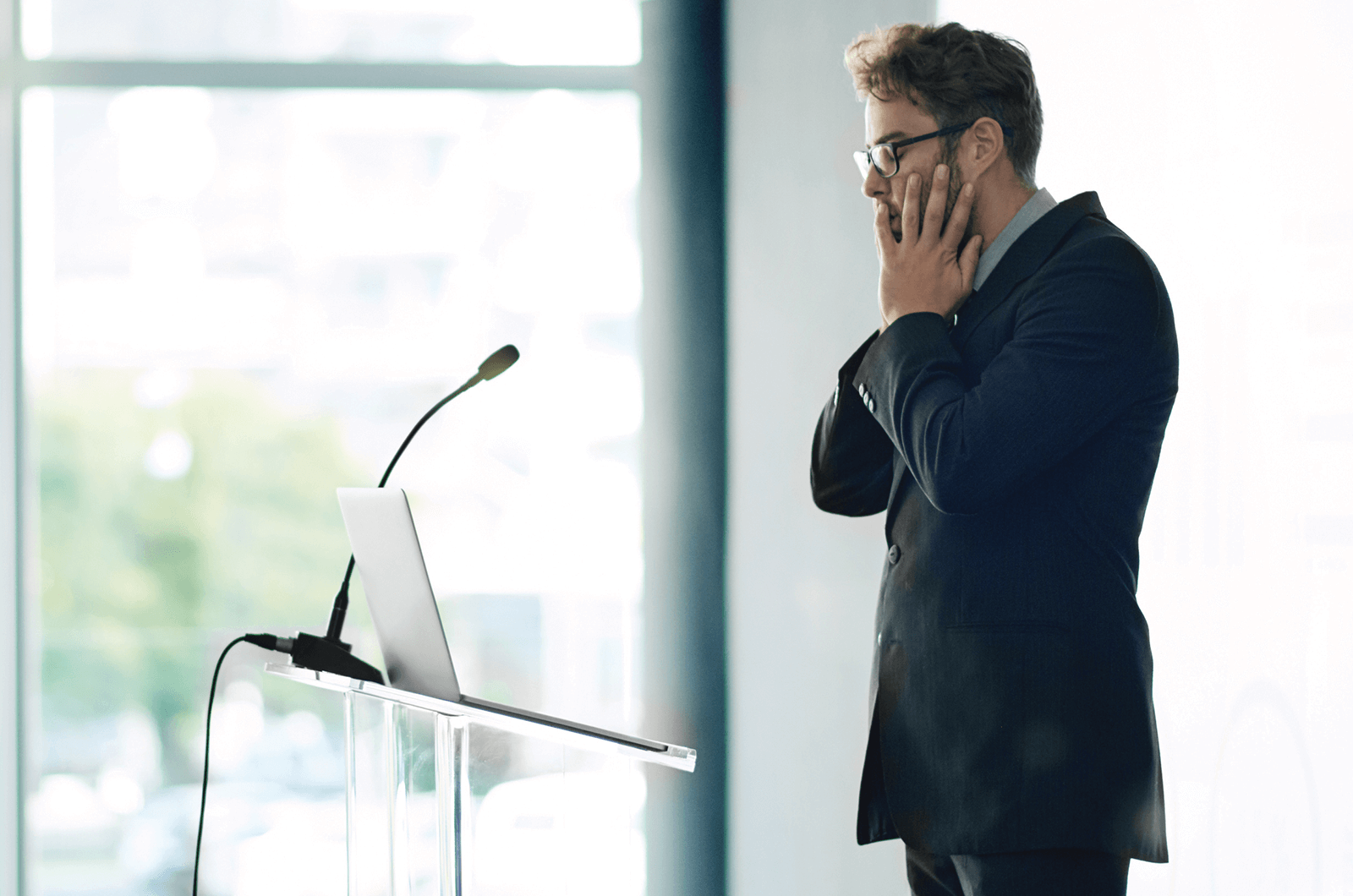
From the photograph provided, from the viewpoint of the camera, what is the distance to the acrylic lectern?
1.05 metres

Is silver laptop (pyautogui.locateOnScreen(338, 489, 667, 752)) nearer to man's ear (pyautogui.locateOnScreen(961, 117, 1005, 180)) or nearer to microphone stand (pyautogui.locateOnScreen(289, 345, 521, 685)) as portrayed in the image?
microphone stand (pyautogui.locateOnScreen(289, 345, 521, 685))

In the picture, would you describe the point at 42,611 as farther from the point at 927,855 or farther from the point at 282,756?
the point at 927,855

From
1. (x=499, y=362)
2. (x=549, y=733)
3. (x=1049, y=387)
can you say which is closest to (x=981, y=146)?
(x=1049, y=387)

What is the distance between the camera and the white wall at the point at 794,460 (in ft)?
6.24

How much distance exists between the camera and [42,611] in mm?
2832

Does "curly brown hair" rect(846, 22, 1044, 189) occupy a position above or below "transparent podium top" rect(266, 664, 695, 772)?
above

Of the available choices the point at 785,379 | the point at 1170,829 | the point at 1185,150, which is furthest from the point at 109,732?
the point at 1185,150

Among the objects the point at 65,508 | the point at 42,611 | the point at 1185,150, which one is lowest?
the point at 42,611

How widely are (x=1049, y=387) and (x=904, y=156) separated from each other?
1.09 feet

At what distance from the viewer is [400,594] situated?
1249mm

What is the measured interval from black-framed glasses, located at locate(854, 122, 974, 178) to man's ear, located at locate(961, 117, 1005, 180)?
0.04 ft

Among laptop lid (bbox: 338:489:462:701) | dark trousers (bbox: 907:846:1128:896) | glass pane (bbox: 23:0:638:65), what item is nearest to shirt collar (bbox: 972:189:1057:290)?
dark trousers (bbox: 907:846:1128:896)

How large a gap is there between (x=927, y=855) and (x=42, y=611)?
2634mm

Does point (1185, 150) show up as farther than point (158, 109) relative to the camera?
No
